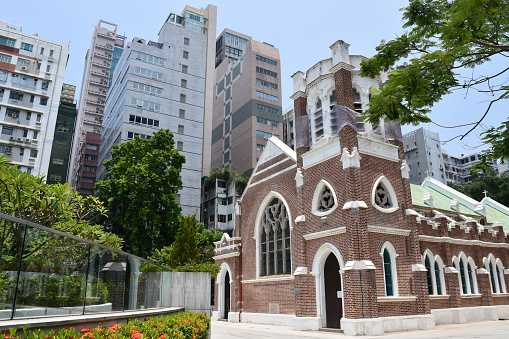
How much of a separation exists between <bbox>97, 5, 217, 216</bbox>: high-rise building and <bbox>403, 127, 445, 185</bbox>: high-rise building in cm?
4924

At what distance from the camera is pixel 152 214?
1298 inches

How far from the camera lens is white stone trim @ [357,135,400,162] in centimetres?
1958

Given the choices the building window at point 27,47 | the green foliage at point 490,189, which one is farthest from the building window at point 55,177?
the green foliage at point 490,189

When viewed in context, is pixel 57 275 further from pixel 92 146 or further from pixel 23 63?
pixel 92 146

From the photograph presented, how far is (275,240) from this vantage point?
24.1 m

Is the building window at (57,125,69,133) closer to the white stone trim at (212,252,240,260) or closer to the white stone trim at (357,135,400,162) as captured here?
the white stone trim at (212,252,240,260)

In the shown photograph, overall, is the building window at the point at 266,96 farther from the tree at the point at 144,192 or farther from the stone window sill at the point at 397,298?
the stone window sill at the point at 397,298

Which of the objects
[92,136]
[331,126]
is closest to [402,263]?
[331,126]

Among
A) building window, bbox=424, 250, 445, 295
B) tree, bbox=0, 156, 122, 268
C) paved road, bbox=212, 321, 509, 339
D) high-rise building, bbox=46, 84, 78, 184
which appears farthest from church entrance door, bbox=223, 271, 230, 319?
high-rise building, bbox=46, 84, 78, 184

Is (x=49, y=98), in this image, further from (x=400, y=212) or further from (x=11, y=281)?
(x=11, y=281)

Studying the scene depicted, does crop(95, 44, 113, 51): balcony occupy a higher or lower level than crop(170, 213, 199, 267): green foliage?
higher

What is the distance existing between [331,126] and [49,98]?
43239 millimetres

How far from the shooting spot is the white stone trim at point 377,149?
1958 centimetres

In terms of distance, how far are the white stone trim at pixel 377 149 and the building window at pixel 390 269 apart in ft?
14.8
